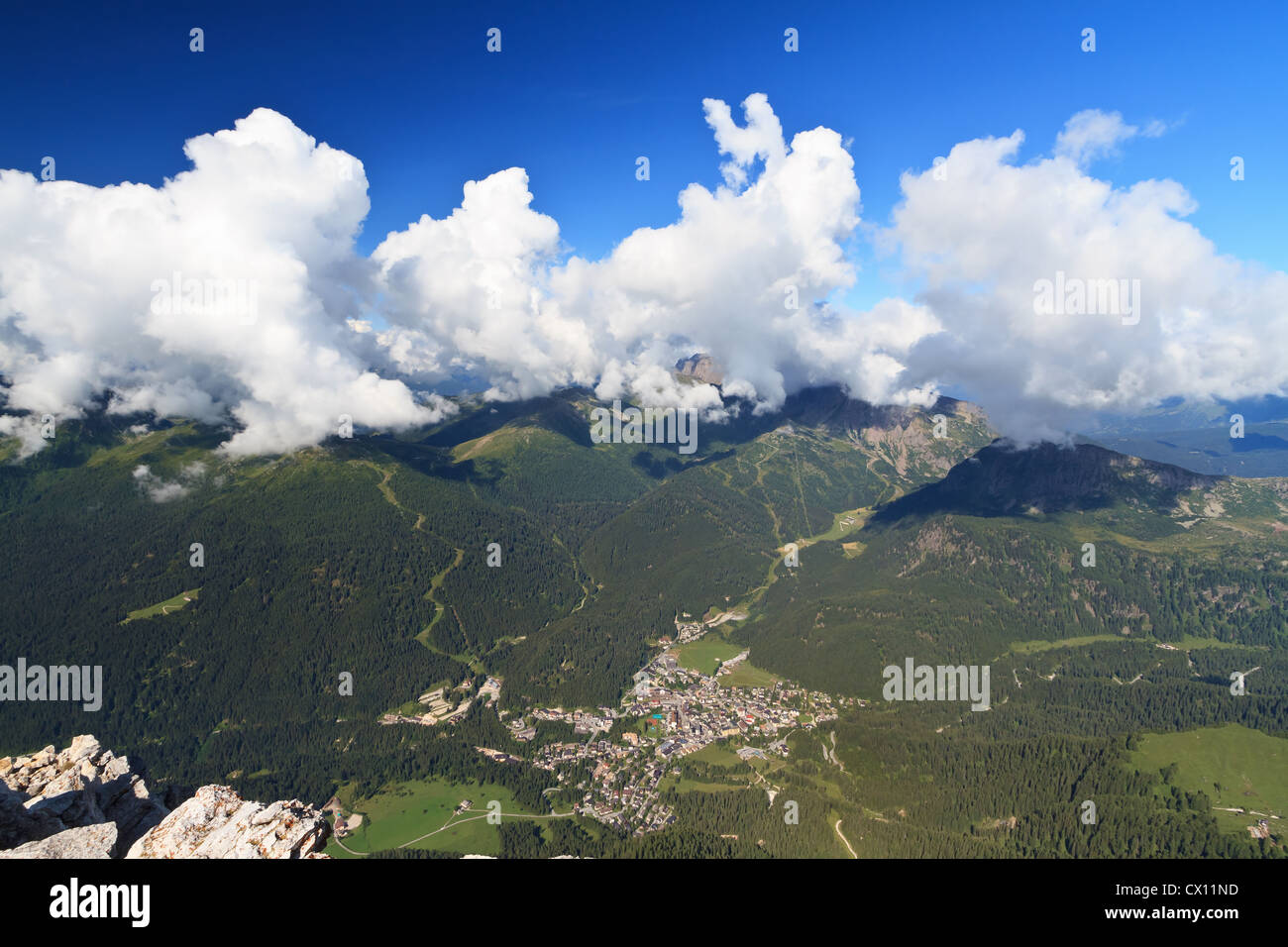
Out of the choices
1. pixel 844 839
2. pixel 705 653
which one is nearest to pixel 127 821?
pixel 844 839

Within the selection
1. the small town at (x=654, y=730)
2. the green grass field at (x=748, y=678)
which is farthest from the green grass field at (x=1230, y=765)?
the green grass field at (x=748, y=678)

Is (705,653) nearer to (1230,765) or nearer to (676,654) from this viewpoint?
(676,654)

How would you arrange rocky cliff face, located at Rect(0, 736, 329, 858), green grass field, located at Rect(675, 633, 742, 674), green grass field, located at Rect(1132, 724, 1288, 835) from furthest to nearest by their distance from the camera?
green grass field, located at Rect(675, 633, 742, 674)
green grass field, located at Rect(1132, 724, 1288, 835)
rocky cliff face, located at Rect(0, 736, 329, 858)

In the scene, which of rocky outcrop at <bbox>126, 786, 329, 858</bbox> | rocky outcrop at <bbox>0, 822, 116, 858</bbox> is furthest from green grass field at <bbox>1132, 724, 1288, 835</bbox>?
rocky outcrop at <bbox>0, 822, 116, 858</bbox>

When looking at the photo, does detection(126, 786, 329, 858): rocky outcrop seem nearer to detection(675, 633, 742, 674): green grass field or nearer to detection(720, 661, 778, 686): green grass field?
detection(720, 661, 778, 686): green grass field

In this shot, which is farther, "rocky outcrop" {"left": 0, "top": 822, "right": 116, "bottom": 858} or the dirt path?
→ the dirt path

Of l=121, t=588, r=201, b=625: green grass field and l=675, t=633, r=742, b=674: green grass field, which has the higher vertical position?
l=121, t=588, r=201, b=625: green grass field

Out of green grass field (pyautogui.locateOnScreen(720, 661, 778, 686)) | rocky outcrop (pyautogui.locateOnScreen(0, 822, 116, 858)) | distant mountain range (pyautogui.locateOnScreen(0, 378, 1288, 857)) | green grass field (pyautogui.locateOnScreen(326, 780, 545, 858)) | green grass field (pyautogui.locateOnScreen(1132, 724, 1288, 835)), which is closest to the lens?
rocky outcrop (pyautogui.locateOnScreen(0, 822, 116, 858))
